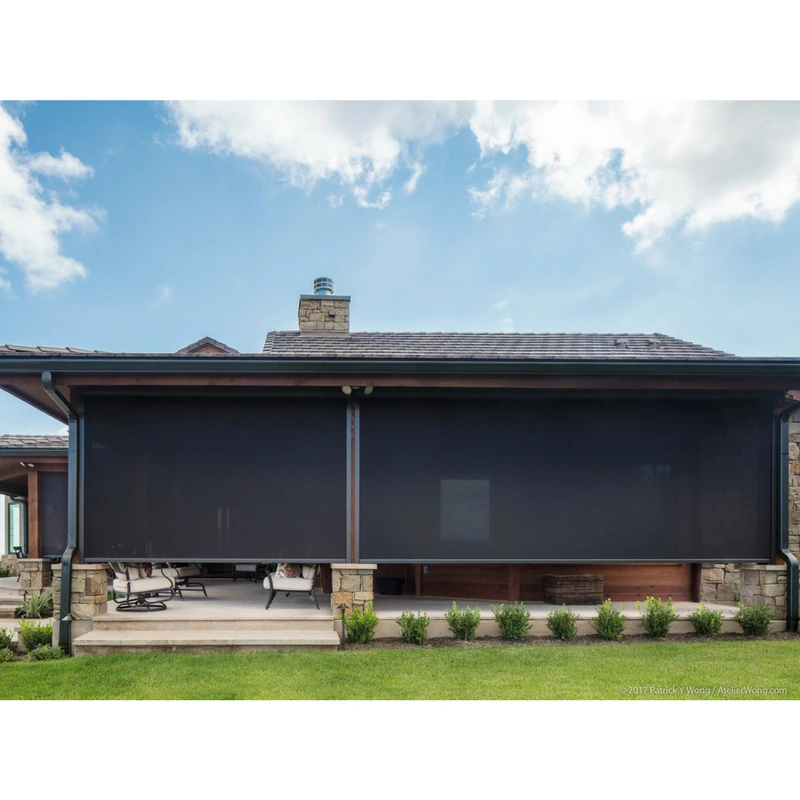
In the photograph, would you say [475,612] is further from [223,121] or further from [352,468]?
[223,121]

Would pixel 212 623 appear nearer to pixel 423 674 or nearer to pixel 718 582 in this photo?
pixel 423 674

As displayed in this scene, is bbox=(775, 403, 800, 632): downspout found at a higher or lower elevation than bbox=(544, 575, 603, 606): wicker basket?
higher

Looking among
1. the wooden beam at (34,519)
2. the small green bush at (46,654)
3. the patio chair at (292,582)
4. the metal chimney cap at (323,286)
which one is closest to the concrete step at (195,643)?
the small green bush at (46,654)

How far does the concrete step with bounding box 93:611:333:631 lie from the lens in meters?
6.44

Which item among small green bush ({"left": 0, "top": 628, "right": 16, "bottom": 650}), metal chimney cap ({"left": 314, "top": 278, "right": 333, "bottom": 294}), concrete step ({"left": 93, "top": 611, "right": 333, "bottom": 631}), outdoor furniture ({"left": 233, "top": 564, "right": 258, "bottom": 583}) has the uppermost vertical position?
metal chimney cap ({"left": 314, "top": 278, "right": 333, "bottom": 294})

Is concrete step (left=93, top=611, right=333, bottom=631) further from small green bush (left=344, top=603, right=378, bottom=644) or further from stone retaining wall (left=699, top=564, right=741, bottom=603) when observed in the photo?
stone retaining wall (left=699, top=564, right=741, bottom=603)

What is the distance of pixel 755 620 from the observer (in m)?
6.66

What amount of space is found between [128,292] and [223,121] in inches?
595

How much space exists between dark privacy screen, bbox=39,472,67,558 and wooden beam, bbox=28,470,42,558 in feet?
0.31

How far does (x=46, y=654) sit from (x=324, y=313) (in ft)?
26.4

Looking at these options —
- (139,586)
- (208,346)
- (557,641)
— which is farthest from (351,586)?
(208,346)

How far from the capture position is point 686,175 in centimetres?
1820

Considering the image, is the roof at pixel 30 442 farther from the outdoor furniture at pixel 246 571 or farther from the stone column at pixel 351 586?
the stone column at pixel 351 586

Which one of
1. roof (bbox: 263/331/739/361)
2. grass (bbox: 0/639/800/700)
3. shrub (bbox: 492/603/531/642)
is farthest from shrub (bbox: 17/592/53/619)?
shrub (bbox: 492/603/531/642)
